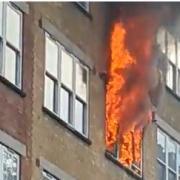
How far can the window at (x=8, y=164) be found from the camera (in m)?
28.0

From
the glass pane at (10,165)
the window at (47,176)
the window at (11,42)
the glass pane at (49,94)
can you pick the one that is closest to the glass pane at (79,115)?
the glass pane at (49,94)

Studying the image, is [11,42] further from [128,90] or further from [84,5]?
[84,5]

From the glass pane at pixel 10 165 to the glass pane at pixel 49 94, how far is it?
6.51 ft

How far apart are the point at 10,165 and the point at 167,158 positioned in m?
9.26

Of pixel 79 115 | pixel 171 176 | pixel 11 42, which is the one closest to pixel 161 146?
pixel 171 176

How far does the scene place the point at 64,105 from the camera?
31.2 meters

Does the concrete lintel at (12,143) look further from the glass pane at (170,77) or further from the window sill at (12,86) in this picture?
the glass pane at (170,77)

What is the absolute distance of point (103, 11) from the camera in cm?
3253

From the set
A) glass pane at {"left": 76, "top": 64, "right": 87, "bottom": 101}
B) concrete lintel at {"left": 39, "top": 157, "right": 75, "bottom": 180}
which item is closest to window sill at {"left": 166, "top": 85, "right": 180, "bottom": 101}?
glass pane at {"left": 76, "top": 64, "right": 87, "bottom": 101}

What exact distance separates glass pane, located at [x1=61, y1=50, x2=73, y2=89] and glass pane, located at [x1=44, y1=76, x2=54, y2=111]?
64 centimetres

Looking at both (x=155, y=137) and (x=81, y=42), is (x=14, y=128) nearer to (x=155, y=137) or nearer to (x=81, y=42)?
(x=81, y=42)

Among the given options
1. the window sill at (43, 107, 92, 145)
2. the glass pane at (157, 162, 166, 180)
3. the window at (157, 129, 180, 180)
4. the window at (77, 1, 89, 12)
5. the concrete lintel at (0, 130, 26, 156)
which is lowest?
the concrete lintel at (0, 130, 26, 156)

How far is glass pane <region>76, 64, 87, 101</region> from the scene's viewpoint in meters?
32.1

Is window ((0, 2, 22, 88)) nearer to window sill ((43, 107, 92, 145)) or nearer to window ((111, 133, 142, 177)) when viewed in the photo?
window sill ((43, 107, 92, 145))
